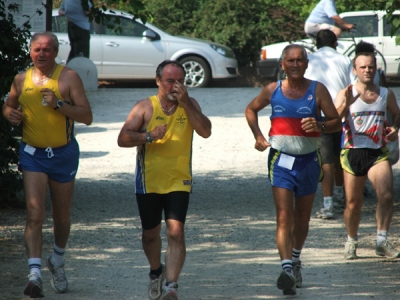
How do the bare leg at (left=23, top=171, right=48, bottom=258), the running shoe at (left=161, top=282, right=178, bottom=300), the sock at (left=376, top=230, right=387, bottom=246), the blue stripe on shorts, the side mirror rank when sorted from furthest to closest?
the side mirror < the sock at (left=376, top=230, right=387, bottom=246) < the blue stripe on shorts < the bare leg at (left=23, top=171, right=48, bottom=258) < the running shoe at (left=161, top=282, right=178, bottom=300)

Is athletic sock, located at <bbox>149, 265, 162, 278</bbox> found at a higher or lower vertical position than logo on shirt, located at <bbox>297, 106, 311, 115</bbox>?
lower

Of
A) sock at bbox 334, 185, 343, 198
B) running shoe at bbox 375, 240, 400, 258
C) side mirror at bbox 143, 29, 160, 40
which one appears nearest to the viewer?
running shoe at bbox 375, 240, 400, 258

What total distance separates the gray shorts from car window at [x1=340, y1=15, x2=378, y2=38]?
11025 millimetres

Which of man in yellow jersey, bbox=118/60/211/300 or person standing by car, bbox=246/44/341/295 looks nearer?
man in yellow jersey, bbox=118/60/211/300

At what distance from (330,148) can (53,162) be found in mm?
3894

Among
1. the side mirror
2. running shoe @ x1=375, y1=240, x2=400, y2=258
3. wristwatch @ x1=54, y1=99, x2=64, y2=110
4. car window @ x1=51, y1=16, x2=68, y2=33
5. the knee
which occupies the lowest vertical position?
running shoe @ x1=375, y1=240, x2=400, y2=258

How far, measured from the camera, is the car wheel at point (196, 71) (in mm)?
19203

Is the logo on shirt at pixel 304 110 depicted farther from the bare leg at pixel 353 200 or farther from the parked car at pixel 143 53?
the parked car at pixel 143 53

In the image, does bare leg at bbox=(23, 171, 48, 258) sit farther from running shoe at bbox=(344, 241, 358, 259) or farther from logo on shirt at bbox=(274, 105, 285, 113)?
running shoe at bbox=(344, 241, 358, 259)

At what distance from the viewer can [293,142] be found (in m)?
6.26

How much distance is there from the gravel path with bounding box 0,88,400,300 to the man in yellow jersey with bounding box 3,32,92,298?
2.07 feet

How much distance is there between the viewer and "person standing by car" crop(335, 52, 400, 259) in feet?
23.8

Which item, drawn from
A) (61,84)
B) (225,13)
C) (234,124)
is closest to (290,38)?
(225,13)

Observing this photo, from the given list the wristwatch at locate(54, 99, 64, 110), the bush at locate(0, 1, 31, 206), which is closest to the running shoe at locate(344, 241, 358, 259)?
the wristwatch at locate(54, 99, 64, 110)
